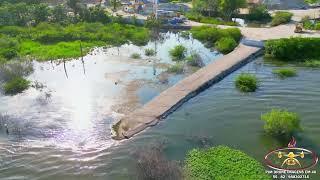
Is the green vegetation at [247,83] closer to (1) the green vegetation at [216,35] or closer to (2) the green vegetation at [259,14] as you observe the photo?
(1) the green vegetation at [216,35]

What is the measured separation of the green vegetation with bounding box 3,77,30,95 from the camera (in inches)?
885

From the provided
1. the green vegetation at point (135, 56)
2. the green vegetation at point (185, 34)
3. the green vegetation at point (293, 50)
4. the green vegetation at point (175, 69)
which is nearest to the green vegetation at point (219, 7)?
the green vegetation at point (185, 34)

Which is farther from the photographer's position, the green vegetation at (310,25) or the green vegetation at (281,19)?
the green vegetation at (281,19)

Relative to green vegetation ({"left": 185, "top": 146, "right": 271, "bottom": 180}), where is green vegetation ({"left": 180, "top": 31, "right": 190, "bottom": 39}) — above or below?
above

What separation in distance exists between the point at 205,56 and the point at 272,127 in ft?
43.2

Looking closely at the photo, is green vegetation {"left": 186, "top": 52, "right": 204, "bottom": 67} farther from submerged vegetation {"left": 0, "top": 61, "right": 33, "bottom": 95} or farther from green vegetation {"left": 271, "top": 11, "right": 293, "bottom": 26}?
green vegetation {"left": 271, "top": 11, "right": 293, "bottom": 26}

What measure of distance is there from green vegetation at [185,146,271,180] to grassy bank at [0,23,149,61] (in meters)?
16.8

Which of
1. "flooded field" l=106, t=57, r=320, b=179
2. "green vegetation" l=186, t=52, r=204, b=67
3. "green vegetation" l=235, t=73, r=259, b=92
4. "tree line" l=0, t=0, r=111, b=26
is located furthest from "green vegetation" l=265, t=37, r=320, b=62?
"tree line" l=0, t=0, r=111, b=26

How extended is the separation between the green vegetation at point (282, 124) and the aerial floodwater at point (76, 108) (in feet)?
21.7

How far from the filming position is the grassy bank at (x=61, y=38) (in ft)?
96.8

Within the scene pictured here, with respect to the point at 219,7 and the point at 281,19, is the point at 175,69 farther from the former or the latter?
the point at 219,7

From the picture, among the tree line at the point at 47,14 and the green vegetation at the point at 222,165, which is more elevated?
the tree line at the point at 47,14

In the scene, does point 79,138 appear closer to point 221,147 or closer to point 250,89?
point 221,147
